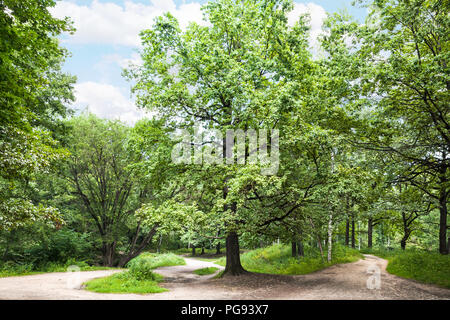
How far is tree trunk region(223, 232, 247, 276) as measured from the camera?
1221cm

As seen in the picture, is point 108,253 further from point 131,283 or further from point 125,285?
point 125,285

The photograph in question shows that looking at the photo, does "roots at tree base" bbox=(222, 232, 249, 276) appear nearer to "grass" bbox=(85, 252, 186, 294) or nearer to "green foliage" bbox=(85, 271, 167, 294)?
"grass" bbox=(85, 252, 186, 294)

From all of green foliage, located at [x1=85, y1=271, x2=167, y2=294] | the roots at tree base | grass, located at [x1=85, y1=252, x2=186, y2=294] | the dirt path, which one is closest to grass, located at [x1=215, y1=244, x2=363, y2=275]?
the dirt path

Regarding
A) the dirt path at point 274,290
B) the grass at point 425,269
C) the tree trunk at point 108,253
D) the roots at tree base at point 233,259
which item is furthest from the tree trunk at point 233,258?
the tree trunk at point 108,253

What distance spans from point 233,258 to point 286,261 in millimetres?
6596

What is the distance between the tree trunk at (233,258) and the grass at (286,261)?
3979 mm

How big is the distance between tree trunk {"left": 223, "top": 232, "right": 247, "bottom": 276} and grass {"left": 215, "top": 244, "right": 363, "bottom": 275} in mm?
3979

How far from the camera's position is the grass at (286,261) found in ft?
49.6

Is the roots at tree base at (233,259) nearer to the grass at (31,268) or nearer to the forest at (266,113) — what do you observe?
the forest at (266,113)

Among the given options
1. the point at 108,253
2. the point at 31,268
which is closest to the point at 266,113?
the point at 31,268

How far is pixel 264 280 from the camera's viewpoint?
11250 millimetres
